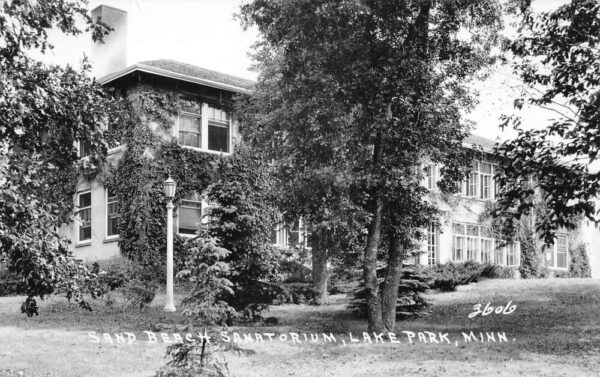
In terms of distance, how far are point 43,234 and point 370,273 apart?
8611 millimetres

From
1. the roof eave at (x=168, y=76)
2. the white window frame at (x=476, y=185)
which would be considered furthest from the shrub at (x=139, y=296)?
the white window frame at (x=476, y=185)

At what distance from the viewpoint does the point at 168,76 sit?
2539 cm

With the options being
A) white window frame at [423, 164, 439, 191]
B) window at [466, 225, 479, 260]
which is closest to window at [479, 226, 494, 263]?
window at [466, 225, 479, 260]

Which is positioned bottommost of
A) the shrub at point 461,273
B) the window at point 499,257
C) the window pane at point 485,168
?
the shrub at point 461,273

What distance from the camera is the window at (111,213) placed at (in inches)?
1009

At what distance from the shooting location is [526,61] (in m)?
13.2

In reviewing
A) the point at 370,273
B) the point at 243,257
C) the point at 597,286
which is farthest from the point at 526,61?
the point at 597,286

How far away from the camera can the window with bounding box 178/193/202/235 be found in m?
25.6

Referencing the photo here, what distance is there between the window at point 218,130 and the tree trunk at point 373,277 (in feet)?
38.6

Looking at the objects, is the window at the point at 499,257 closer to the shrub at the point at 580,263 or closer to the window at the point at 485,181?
the window at the point at 485,181

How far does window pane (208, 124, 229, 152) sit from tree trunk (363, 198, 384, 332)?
1177cm

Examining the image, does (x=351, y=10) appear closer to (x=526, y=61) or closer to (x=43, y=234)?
(x=526, y=61)

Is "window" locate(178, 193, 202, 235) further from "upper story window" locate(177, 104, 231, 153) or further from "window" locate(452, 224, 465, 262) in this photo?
"window" locate(452, 224, 465, 262)

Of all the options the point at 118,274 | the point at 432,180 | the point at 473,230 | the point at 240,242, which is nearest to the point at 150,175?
the point at 118,274
